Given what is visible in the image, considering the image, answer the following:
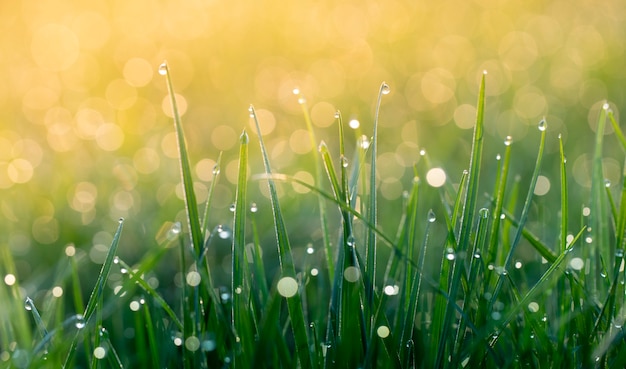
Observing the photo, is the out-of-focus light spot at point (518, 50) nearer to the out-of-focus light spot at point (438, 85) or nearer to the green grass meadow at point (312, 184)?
the green grass meadow at point (312, 184)

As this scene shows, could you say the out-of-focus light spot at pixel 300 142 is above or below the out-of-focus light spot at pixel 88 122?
below

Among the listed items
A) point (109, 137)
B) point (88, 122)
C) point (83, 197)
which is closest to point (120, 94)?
point (88, 122)

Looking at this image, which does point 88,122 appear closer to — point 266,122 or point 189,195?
point 266,122

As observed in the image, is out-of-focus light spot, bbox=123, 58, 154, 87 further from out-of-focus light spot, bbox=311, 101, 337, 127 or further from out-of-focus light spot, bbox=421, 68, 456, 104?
out-of-focus light spot, bbox=421, 68, 456, 104

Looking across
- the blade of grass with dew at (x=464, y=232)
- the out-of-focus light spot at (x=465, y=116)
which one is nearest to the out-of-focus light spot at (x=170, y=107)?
the out-of-focus light spot at (x=465, y=116)

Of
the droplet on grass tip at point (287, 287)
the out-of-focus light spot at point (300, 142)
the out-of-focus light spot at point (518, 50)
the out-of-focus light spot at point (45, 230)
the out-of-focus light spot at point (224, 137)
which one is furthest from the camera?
the out-of-focus light spot at point (518, 50)

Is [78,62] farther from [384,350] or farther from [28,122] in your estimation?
[384,350]
